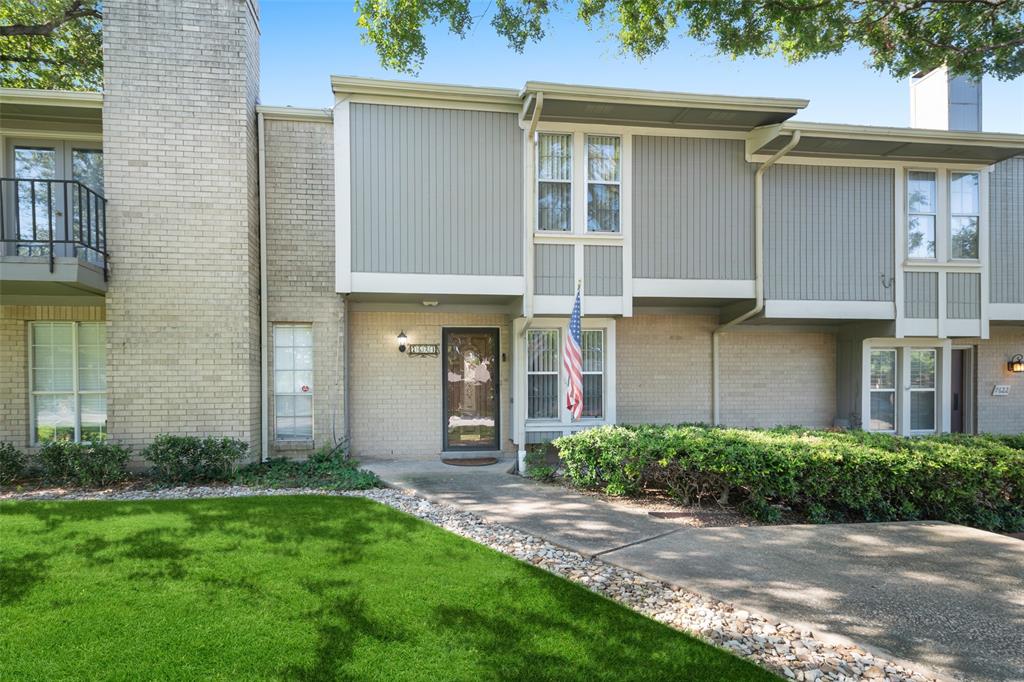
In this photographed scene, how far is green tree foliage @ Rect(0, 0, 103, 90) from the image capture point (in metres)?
10.4

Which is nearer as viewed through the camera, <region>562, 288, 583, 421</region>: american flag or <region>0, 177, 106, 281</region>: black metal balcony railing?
<region>562, 288, 583, 421</region>: american flag

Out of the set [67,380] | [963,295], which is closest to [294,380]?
[67,380]

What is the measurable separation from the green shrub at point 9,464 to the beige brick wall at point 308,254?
3.06 meters

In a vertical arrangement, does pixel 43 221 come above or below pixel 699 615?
above

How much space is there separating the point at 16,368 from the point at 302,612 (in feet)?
25.8

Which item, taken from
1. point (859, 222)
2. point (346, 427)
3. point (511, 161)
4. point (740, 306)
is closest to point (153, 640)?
point (346, 427)

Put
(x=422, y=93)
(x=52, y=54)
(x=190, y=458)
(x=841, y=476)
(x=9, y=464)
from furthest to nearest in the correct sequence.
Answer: (x=52, y=54) → (x=422, y=93) → (x=190, y=458) → (x=9, y=464) → (x=841, y=476)

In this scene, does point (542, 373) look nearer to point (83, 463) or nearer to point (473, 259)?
point (473, 259)

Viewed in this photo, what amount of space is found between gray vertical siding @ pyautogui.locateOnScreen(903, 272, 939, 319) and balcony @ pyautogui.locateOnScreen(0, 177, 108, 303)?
12723mm

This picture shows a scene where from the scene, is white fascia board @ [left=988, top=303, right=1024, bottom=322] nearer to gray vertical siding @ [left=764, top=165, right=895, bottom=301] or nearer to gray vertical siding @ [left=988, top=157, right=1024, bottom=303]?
gray vertical siding @ [left=988, top=157, right=1024, bottom=303]

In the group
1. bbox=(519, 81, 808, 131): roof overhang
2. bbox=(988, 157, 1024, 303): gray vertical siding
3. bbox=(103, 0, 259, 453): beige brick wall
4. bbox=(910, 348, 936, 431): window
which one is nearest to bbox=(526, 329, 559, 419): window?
bbox=(519, 81, 808, 131): roof overhang

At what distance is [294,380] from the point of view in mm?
8602

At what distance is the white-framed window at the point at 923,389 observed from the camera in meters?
10.2

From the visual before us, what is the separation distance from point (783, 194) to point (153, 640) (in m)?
10.0
